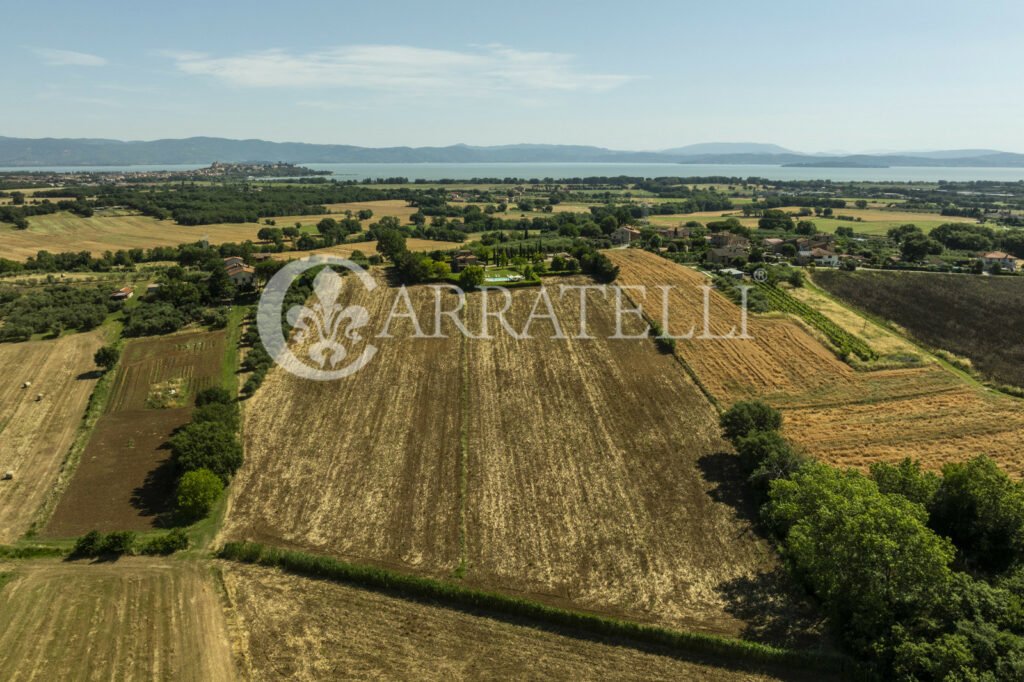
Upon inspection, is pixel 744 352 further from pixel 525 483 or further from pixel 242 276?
pixel 242 276

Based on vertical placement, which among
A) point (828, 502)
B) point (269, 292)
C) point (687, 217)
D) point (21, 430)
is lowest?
point (21, 430)

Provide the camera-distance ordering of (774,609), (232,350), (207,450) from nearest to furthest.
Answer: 1. (774,609)
2. (207,450)
3. (232,350)

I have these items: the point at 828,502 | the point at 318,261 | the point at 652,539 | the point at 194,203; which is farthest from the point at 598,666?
the point at 194,203

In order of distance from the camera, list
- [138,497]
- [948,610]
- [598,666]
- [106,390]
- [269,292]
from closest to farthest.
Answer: [948,610]
[598,666]
[138,497]
[106,390]
[269,292]

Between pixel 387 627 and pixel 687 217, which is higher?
pixel 687 217

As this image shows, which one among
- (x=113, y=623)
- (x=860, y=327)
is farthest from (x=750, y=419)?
(x=113, y=623)

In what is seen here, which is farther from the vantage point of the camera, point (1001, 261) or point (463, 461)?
point (1001, 261)

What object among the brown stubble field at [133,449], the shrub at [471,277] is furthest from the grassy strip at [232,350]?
the shrub at [471,277]

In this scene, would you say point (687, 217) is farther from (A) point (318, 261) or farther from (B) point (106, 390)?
(B) point (106, 390)
